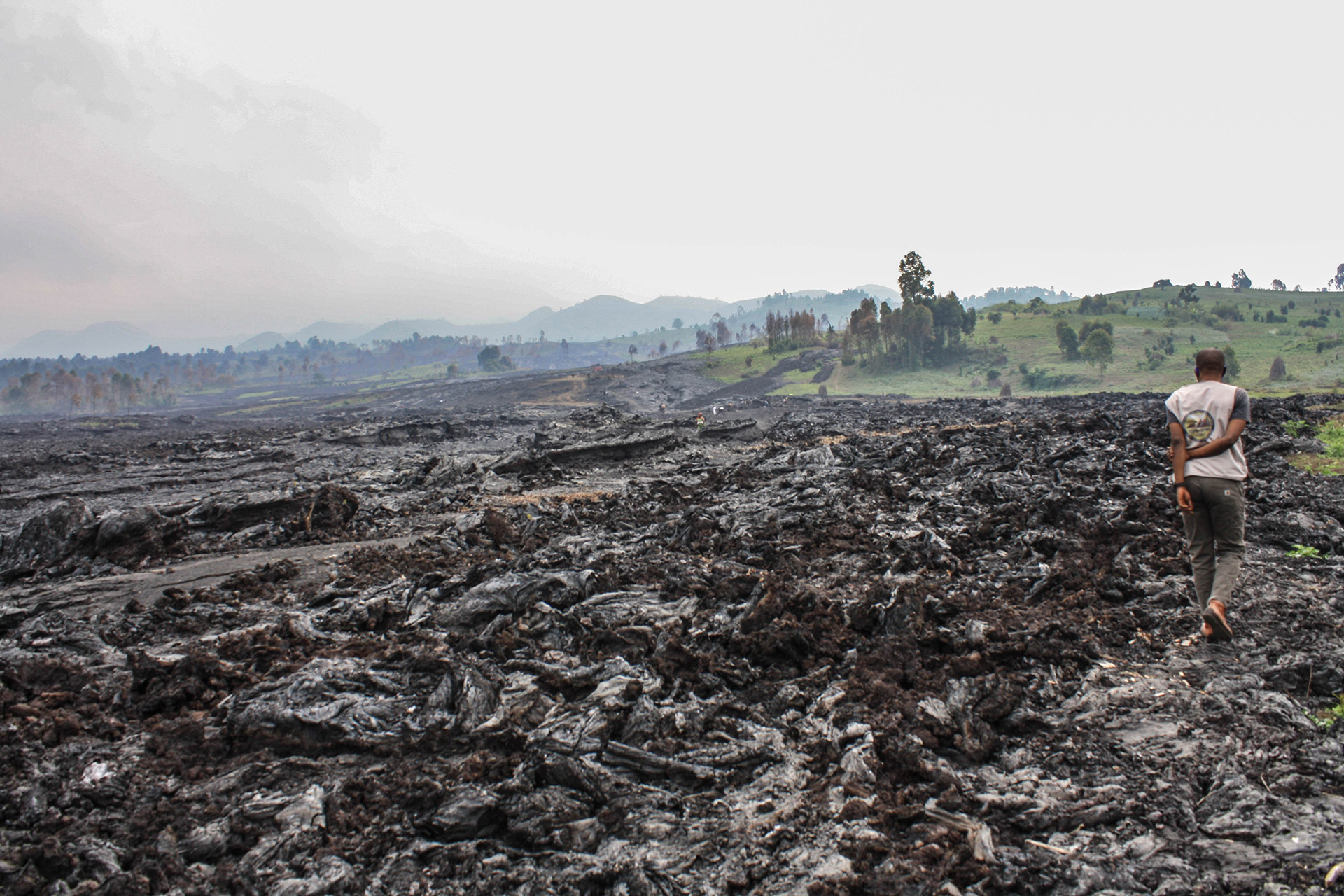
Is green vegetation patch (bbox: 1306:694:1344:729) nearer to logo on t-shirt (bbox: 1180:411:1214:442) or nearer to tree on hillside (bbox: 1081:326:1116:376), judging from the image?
logo on t-shirt (bbox: 1180:411:1214:442)

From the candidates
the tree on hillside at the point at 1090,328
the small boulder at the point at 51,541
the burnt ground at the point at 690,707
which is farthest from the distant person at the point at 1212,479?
the tree on hillside at the point at 1090,328

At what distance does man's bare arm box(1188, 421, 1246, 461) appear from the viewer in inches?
237

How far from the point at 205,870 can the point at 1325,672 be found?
939 cm

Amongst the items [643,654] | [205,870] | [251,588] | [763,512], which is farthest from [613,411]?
[205,870]

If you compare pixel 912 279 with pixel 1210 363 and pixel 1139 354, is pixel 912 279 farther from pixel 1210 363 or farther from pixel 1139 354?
pixel 1210 363

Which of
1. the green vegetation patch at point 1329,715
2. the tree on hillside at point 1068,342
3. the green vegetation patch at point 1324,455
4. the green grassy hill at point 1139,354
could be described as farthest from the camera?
the tree on hillside at point 1068,342

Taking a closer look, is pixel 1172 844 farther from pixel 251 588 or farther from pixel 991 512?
pixel 251 588

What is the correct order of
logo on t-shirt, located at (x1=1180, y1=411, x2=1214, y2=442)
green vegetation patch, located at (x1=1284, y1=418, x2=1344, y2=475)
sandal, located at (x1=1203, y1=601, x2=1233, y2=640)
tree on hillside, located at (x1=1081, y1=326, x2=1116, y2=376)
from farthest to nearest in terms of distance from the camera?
1. tree on hillside, located at (x1=1081, y1=326, x2=1116, y2=376)
2. green vegetation patch, located at (x1=1284, y1=418, x2=1344, y2=475)
3. logo on t-shirt, located at (x1=1180, y1=411, x2=1214, y2=442)
4. sandal, located at (x1=1203, y1=601, x2=1233, y2=640)

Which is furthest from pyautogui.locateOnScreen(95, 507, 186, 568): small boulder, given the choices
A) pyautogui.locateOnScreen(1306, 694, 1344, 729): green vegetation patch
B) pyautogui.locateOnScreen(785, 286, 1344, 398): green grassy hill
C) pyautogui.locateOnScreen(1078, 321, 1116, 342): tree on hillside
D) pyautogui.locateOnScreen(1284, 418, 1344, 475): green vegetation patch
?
pyautogui.locateOnScreen(1078, 321, 1116, 342): tree on hillside

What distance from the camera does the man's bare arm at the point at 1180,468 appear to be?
20.6 ft

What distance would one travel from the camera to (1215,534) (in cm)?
634

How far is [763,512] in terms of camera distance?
14391 mm

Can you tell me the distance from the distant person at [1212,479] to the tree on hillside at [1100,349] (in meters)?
77.9

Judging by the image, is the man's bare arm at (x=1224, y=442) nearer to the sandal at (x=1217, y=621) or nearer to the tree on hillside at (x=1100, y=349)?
the sandal at (x=1217, y=621)
